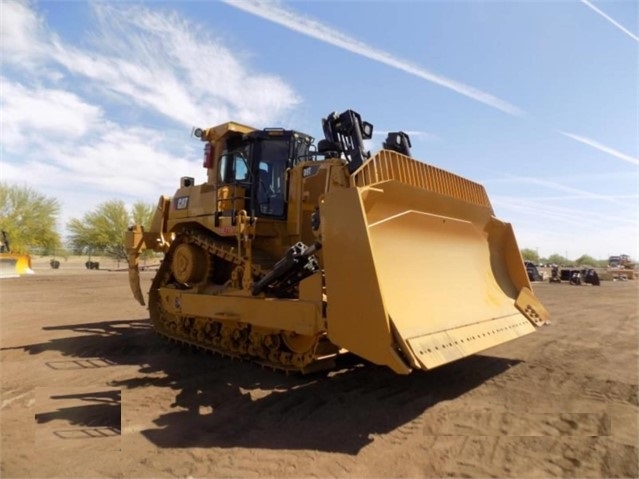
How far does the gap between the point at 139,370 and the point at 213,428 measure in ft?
8.17

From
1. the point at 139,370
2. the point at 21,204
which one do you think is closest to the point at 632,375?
the point at 139,370

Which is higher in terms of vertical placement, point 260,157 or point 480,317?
point 260,157

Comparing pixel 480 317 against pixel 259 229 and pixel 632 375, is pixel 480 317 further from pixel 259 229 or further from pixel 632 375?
pixel 259 229

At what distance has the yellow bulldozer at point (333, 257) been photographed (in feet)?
12.8

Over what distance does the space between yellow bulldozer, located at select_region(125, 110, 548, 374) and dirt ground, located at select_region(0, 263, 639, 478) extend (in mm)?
610

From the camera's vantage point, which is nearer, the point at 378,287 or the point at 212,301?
the point at 378,287

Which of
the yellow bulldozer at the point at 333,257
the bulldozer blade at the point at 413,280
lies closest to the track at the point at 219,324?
the yellow bulldozer at the point at 333,257

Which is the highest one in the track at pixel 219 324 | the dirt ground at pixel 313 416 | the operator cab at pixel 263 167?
the operator cab at pixel 263 167

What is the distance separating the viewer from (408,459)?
3.20 m

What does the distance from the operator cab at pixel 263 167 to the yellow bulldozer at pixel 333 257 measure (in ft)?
0.06

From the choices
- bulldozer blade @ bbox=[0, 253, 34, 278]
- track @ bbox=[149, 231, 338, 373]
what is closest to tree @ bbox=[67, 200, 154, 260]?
bulldozer blade @ bbox=[0, 253, 34, 278]

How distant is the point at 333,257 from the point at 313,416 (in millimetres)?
1546

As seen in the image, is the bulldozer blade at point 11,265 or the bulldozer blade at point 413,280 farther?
the bulldozer blade at point 11,265

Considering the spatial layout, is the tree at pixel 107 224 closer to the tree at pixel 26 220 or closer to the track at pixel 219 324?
the tree at pixel 26 220
